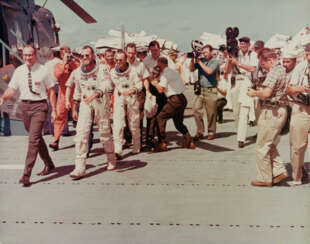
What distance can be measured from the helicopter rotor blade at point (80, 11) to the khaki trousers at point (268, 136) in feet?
7.98

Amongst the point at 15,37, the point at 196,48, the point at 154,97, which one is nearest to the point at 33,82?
the point at 154,97

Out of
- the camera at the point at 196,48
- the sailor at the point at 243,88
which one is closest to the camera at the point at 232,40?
the sailor at the point at 243,88

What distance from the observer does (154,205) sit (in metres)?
4.47

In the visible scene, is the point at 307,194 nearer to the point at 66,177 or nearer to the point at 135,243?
→ the point at 135,243

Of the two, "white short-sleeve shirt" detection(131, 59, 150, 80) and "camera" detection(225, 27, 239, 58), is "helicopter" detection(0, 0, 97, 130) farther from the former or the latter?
"camera" detection(225, 27, 239, 58)

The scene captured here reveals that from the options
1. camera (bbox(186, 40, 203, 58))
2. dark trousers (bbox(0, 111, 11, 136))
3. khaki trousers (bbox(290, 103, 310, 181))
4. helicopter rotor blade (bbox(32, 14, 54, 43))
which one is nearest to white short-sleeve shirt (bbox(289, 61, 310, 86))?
khaki trousers (bbox(290, 103, 310, 181))

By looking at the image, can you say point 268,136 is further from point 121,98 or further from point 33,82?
point 33,82

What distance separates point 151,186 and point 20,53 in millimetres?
5380

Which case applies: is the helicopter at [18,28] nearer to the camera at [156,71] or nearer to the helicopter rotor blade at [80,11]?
the camera at [156,71]

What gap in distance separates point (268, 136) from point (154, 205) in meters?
1.52

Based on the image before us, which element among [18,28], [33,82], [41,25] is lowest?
[33,82]

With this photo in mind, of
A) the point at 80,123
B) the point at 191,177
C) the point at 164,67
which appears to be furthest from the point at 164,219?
the point at 164,67

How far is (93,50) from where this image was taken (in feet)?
17.9

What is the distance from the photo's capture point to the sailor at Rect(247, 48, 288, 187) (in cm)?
A: 452
